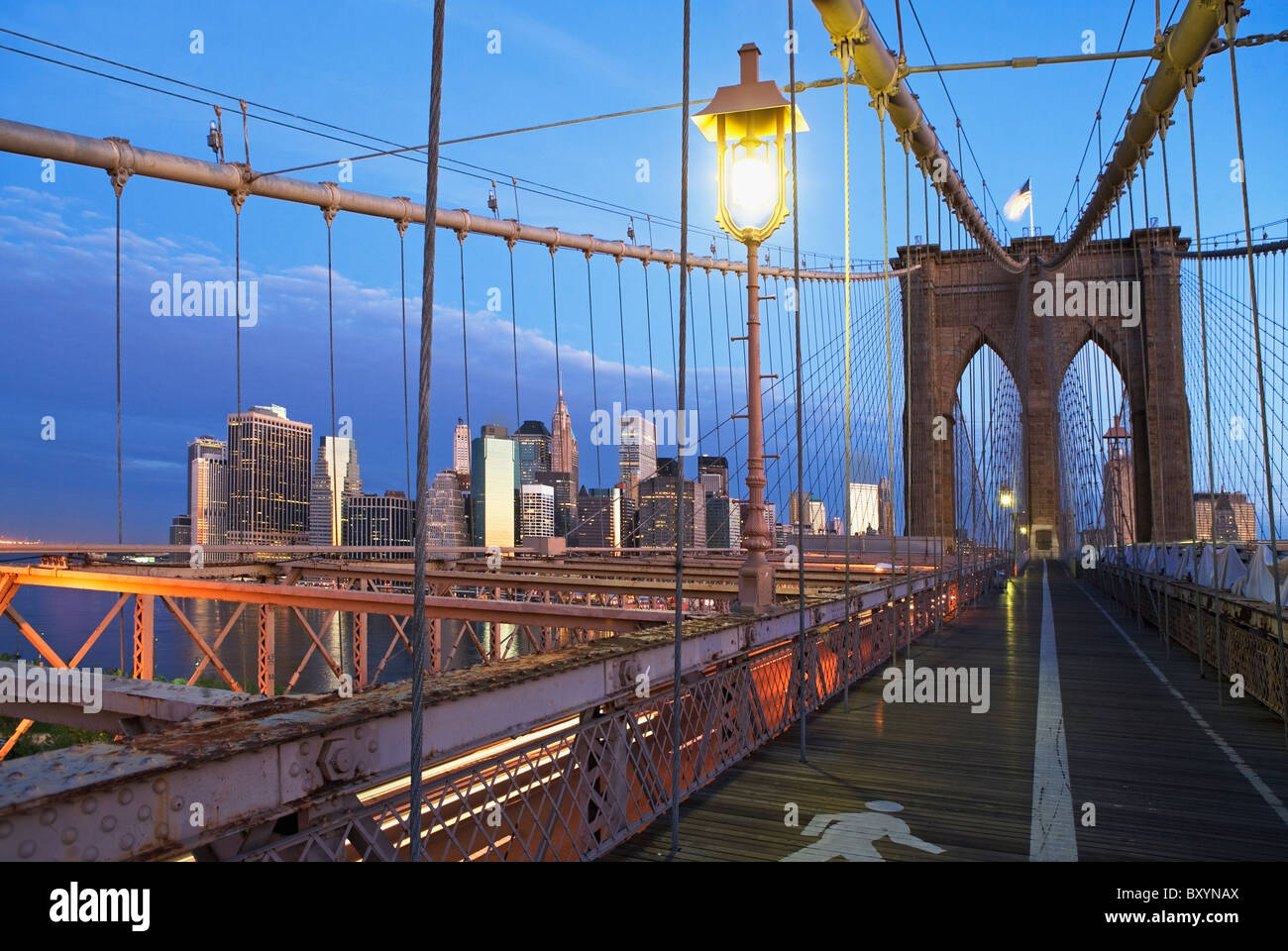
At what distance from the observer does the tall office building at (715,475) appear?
21.3 meters

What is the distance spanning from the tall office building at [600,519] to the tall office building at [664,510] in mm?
962

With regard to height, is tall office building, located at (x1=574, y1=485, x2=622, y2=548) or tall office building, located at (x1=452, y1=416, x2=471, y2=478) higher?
tall office building, located at (x1=452, y1=416, x2=471, y2=478)

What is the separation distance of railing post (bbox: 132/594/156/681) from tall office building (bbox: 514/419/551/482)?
24827 mm

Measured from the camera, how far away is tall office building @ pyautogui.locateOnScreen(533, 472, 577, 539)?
33.8m

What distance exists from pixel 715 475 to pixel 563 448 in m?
19.1

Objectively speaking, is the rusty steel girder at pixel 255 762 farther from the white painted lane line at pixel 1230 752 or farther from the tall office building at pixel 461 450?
the tall office building at pixel 461 450

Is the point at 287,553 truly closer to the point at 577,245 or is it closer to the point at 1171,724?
the point at 577,245

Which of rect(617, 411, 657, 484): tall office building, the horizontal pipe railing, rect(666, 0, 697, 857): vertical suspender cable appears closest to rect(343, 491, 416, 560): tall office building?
rect(617, 411, 657, 484): tall office building

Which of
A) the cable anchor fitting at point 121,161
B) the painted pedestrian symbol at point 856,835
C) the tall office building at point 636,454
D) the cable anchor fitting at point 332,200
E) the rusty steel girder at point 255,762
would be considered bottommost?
the painted pedestrian symbol at point 856,835

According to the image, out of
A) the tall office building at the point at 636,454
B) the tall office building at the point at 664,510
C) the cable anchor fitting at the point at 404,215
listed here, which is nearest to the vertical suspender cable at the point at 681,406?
the tall office building at the point at 664,510

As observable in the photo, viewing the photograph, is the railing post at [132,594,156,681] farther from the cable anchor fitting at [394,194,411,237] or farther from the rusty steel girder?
the cable anchor fitting at [394,194,411,237]
